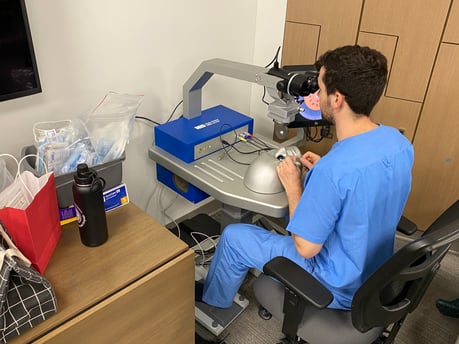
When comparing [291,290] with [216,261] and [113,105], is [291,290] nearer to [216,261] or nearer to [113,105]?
[216,261]

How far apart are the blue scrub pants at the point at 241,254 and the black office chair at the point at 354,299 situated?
0.42ft

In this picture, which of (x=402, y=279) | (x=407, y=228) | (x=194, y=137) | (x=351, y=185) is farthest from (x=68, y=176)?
(x=407, y=228)

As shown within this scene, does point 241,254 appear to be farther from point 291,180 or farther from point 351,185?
point 351,185

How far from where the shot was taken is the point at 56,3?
1496 mm

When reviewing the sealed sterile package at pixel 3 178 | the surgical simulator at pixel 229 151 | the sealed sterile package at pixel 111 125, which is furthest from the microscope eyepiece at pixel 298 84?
the sealed sterile package at pixel 3 178

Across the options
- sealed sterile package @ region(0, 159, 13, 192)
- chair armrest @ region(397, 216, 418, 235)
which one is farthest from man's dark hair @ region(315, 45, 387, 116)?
sealed sterile package @ region(0, 159, 13, 192)

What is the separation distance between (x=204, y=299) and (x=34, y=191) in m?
0.92

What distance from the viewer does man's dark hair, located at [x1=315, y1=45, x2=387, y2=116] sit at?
125cm

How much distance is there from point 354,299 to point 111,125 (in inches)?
40.2

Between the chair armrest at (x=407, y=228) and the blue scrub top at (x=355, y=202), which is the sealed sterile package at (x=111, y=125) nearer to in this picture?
the blue scrub top at (x=355, y=202)

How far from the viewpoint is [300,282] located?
1205mm

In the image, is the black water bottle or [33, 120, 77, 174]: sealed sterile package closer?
the black water bottle

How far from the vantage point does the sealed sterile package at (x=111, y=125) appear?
4.70 feet

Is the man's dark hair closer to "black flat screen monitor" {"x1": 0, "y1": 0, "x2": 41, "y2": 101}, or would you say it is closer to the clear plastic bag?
the clear plastic bag
